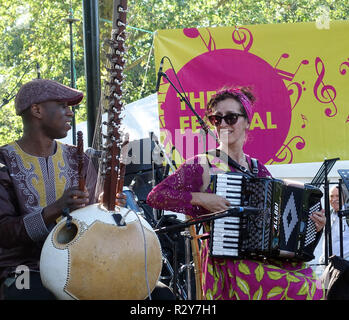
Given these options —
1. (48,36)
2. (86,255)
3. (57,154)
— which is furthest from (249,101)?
(48,36)

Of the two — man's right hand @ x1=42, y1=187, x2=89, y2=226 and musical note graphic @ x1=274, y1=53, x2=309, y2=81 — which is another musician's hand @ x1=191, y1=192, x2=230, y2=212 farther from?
musical note graphic @ x1=274, y1=53, x2=309, y2=81

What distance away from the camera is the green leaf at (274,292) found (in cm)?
366

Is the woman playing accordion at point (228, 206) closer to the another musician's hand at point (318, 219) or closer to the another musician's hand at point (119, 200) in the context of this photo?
the another musician's hand at point (318, 219)

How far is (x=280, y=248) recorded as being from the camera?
147 inches

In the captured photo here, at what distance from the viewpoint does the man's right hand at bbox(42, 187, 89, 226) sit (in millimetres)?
3078

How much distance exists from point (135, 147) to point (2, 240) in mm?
3355

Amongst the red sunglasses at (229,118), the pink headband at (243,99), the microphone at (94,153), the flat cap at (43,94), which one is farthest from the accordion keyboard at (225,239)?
the flat cap at (43,94)

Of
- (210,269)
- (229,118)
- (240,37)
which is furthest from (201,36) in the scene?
(210,269)

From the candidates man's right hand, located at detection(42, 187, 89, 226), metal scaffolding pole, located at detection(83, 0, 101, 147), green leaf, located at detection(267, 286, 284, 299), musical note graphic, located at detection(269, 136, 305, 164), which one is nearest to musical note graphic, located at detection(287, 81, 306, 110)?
musical note graphic, located at detection(269, 136, 305, 164)

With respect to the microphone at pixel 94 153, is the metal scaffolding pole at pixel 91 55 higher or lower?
higher

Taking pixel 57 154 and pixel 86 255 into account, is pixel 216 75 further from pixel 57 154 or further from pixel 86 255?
pixel 86 255

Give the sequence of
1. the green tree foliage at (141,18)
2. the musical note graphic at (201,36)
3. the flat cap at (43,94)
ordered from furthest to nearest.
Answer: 1. the green tree foliage at (141,18)
2. the musical note graphic at (201,36)
3. the flat cap at (43,94)

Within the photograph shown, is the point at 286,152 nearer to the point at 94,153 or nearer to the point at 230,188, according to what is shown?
the point at 230,188

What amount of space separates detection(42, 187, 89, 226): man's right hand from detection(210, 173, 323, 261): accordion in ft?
3.13
